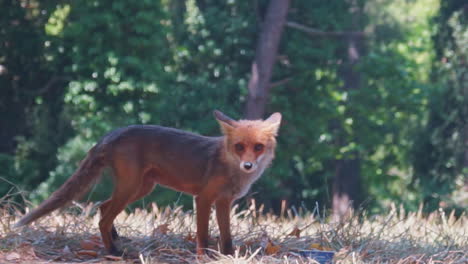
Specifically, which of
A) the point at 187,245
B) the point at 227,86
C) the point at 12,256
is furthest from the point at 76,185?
the point at 227,86

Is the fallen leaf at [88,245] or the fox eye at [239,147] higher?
the fox eye at [239,147]

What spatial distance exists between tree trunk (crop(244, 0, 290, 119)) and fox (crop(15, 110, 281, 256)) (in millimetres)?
13595

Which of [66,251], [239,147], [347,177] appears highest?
[239,147]

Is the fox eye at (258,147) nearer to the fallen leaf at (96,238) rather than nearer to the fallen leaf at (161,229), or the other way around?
the fallen leaf at (161,229)

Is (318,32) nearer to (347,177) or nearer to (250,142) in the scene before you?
(347,177)

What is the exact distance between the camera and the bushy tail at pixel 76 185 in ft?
22.2

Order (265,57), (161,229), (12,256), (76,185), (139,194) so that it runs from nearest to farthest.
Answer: (12,256) < (76,185) < (139,194) < (161,229) < (265,57)

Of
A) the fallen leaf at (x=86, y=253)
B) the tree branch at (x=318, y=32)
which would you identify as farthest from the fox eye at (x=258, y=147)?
the tree branch at (x=318, y=32)

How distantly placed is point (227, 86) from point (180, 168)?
14988 mm

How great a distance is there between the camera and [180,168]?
6973 millimetres

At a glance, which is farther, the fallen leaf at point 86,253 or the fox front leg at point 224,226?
the fox front leg at point 224,226

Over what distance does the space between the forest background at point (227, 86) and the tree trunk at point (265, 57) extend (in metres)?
0.07

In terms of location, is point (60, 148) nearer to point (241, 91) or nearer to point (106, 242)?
point (241, 91)

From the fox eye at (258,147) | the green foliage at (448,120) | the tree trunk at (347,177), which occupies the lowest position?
the tree trunk at (347,177)
